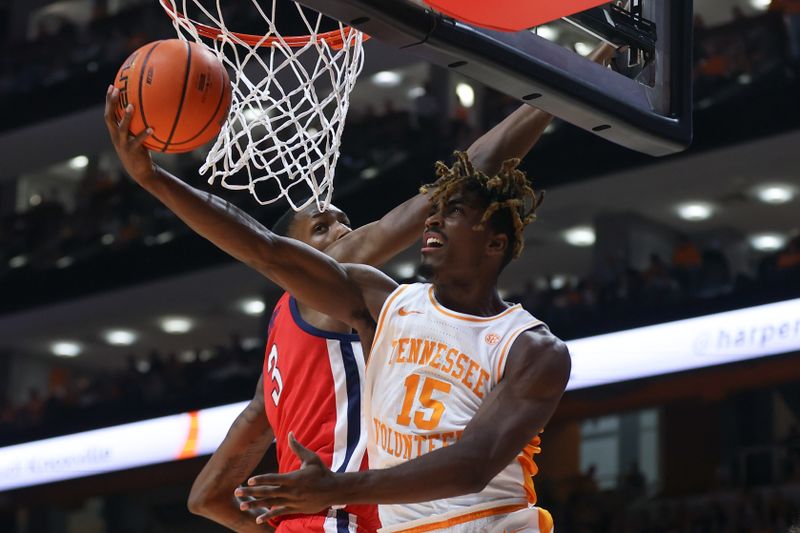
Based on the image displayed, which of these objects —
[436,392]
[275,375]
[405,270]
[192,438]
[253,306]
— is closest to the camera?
[436,392]

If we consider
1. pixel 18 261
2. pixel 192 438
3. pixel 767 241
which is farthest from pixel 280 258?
pixel 18 261

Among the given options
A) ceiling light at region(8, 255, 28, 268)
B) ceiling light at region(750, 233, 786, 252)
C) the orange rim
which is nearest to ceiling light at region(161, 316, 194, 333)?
ceiling light at region(8, 255, 28, 268)

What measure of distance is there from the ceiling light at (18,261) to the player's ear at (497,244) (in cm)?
1449

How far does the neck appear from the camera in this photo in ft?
10.1

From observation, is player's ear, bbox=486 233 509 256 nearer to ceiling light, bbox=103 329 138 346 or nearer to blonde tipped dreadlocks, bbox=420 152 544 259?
blonde tipped dreadlocks, bbox=420 152 544 259

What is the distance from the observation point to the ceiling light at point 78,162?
19.0m

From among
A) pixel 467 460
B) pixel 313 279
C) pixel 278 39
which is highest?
pixel 278 39

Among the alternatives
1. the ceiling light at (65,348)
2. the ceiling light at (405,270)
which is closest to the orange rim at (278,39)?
the ceiling light at (405,270)

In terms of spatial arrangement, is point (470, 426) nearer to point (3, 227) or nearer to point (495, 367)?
point (495, 367)

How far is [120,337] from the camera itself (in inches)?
762

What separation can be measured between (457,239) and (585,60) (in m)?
0.62

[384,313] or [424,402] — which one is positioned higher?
[384,313]

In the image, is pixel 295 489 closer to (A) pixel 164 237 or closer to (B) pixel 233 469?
(B) pixel 233 469

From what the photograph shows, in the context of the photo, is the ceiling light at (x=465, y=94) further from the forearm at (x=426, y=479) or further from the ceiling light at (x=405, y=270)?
the forearm at (x=426, y=479)
